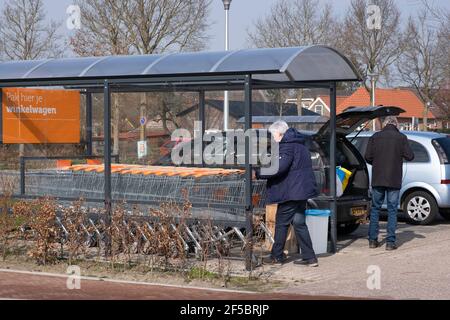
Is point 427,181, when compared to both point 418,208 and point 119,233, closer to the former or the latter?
point 418,208

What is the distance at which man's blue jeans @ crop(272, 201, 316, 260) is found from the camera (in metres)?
10.0

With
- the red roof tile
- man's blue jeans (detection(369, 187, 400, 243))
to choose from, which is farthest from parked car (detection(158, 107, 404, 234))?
the red roof tile

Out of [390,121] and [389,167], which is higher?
[390,121]

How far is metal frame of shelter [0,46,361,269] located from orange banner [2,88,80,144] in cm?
128

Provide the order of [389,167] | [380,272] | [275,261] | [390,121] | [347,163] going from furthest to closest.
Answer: [347,163]
[390,121]
[389,167]
[275,261]
[380,272]

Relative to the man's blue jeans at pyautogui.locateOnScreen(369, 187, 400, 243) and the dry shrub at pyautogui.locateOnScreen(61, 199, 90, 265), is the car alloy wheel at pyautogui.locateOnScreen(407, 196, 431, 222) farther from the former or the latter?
the dry shrub at pyautogui.locateOnScreen(61, 199, 90, 265)

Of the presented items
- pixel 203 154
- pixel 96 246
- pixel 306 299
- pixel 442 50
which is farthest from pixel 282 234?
pixel 442 50

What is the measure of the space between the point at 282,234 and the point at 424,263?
6.12 ft

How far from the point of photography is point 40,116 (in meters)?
13.6

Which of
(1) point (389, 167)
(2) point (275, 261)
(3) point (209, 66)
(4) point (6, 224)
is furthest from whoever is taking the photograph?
(1) point (389, 167)

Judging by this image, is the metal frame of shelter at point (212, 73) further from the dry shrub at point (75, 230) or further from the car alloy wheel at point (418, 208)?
the car alloy wheel at point (418, 208)

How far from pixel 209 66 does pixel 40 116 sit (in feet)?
15.1

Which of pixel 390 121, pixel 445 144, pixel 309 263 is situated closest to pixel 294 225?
pixel 309 263

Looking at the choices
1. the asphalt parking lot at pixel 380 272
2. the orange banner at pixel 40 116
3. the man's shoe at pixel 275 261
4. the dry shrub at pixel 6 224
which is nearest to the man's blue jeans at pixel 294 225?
the man's shoe at pixel 275 261
